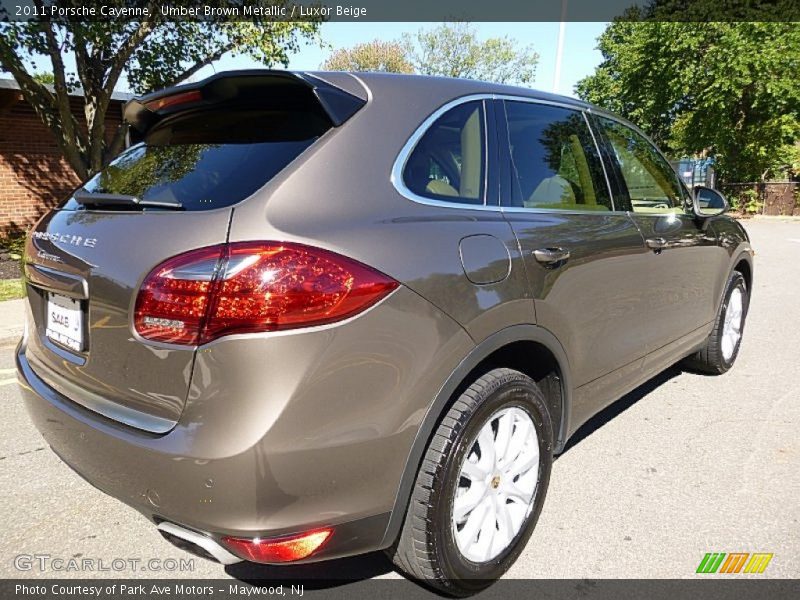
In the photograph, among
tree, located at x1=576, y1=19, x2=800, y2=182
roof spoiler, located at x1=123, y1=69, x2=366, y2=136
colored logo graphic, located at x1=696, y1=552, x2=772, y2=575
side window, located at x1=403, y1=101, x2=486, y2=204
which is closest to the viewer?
roof spoiler, located at x1=123, y1=69, x2=366, y2=136

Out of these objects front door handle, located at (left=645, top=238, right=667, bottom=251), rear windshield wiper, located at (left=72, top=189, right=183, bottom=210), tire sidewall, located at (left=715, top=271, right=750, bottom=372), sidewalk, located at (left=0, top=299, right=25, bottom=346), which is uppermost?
rear windshield wiper, located at (left=72, top=189, right=183, bottom=210)

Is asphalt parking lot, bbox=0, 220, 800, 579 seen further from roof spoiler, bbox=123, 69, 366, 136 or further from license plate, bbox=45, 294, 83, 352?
roof spoiler, bbox=123, 69, 366, 136

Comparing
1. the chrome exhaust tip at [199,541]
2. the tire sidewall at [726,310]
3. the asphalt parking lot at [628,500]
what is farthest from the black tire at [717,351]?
the chrome exhaust tip at [199,541]

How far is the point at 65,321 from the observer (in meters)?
2.05

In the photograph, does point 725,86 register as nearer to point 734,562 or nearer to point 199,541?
point 734,562

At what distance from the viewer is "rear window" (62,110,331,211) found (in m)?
1.79

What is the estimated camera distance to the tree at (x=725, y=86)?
21891mm

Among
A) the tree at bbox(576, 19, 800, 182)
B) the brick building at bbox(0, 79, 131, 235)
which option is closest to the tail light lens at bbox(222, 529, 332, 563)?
the brick building at bbox(0, 79, 131, 235)

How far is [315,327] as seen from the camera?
1.60 metres

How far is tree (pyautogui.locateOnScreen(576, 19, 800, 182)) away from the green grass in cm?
2338

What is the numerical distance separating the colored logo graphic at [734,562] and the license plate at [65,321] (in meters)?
2.41

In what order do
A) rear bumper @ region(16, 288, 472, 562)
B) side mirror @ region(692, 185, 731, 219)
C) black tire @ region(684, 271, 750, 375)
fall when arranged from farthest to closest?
black tire @ region(684, 271, 750, 375) → side mirror @ region(692, 185, 731, 219) → rear bumper @ region(16, 288, 472, 562)

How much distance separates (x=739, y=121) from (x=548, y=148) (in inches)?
1056

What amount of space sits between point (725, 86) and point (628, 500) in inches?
943
